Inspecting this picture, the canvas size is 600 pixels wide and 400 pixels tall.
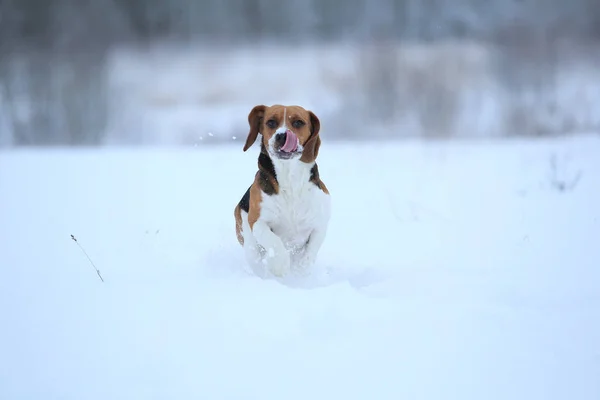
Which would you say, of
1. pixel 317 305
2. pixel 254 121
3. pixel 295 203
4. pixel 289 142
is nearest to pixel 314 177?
pixel 295 203

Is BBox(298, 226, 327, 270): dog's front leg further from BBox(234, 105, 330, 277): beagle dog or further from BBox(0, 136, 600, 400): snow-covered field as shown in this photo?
BBox(0, 136, 600, 400): snow-covered field

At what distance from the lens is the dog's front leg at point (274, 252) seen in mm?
4734

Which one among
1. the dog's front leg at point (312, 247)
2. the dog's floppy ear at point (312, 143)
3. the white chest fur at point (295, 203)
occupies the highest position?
the dog's floppy ear at point (312, 143)

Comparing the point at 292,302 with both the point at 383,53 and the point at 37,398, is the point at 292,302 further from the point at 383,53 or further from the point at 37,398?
the point at 383,53

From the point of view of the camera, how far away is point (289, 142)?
4.54m

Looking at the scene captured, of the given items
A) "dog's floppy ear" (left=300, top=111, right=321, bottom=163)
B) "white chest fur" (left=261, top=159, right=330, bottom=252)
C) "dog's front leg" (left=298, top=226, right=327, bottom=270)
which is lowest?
"dog's front leg" (left=298, top=226, right=327, bottom=270)

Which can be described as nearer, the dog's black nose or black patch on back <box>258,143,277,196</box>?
the dog's black nose

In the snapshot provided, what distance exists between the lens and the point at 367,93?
17.7 meters

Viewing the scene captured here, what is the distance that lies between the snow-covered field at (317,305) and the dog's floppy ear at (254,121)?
3.54 feet

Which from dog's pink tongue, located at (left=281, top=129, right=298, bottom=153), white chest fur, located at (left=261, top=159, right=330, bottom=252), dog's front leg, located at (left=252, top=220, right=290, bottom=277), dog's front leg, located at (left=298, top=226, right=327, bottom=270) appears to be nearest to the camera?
dog's pink tongue, located at (left=281, top=129, right=298, bottom=153)

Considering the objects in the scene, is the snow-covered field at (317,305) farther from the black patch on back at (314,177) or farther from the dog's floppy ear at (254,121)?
the dog's floppy ear at (254,121)

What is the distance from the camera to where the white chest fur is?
15.9 feet

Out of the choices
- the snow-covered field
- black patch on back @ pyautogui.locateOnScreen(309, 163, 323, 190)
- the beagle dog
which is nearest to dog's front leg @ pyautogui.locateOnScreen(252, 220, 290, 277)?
the beagle dog

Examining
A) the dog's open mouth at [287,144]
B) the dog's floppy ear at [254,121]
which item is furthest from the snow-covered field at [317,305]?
the dog's floppy ear at [254,121]
